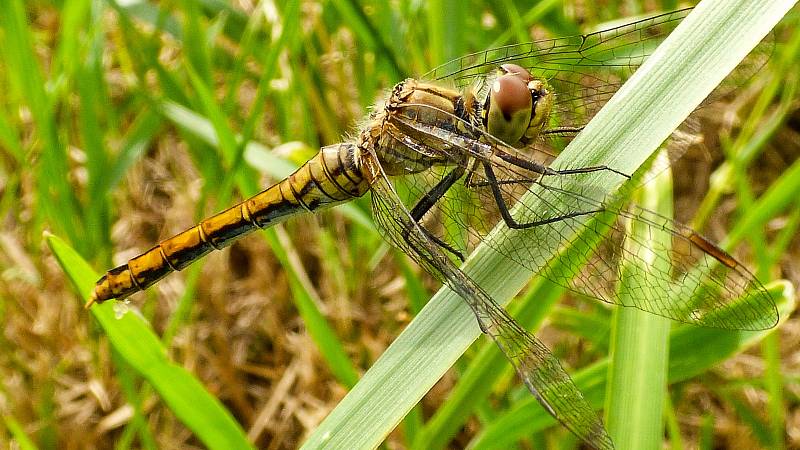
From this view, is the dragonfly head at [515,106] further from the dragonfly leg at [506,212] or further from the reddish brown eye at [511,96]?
the dragonfly leg at [506,212]

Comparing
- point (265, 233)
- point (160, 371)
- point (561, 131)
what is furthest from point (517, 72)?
A: point (160, 371)

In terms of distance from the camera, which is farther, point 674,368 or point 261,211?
point 261,211

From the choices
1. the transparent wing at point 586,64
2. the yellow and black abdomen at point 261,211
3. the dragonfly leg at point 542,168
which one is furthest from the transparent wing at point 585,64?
the yellow and black abdomen at point 261,211

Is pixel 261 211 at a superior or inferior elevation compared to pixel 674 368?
superior

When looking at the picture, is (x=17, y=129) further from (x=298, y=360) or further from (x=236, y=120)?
(x=298, y=360)

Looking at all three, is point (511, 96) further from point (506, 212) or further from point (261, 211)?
point (261, 211)

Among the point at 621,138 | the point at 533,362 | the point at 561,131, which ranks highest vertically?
the point at 561,131

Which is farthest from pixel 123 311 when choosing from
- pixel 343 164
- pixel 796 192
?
pixel 796 192
